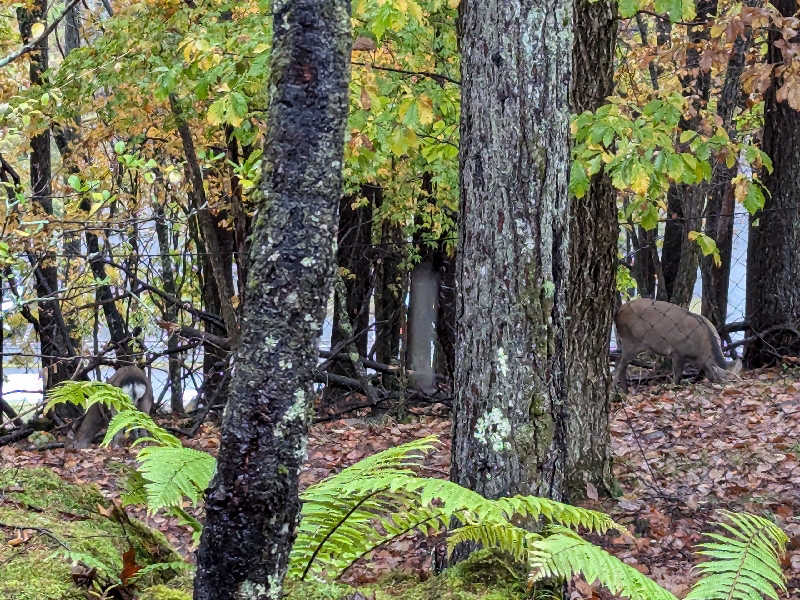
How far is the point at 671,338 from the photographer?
12.4 metres

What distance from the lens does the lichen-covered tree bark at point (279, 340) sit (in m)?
2.12

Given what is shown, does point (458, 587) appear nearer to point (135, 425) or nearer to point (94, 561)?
point (94, 561)

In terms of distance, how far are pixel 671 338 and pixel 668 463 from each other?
17.7 feet

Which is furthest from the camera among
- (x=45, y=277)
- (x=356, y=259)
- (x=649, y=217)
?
(x=356, y=259)

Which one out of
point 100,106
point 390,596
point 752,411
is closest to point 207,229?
point 100,106

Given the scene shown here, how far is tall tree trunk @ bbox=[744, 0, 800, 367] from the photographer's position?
11.6 meters

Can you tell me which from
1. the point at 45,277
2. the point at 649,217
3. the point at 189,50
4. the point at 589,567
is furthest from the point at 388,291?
the point at 589,567

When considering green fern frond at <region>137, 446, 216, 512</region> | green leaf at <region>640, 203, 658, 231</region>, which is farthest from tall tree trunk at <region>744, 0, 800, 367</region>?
green fern frond at <region>137, 446, 216, 512</region>

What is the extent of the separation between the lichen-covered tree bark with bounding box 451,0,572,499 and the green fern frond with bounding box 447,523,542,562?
0.79 m

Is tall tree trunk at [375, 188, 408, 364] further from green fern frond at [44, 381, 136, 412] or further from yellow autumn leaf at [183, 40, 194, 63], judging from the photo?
green fern frond at [44, 381, 136, 412]

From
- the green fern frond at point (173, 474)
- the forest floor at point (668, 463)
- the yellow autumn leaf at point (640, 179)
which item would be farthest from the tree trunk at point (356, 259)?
the green fern frond at point (173, 474)

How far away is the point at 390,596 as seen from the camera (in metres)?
2.73

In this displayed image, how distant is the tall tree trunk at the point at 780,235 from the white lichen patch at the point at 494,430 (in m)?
8.98

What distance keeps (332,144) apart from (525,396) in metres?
1.82
